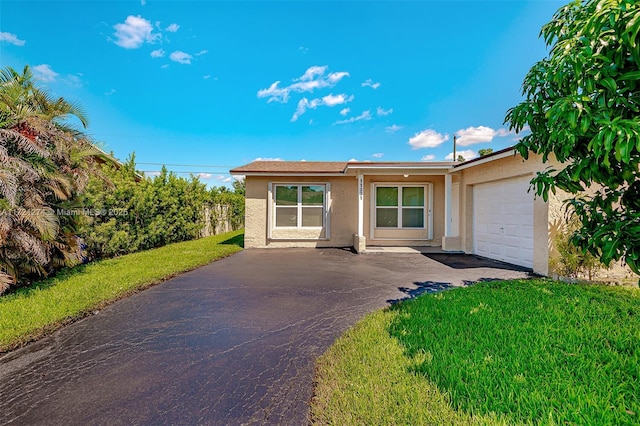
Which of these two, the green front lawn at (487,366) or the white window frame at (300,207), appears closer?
the green front lawn at (487,366)

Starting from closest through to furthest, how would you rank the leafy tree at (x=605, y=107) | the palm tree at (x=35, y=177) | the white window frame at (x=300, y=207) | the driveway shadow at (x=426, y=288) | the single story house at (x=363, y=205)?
the leafy tree at (x=605, y=107) < the palm tree at (x=35, y=177) < the driveway shadow at (x=426, y=288) < the single story house at (x=363, y=205) < the white window frame at (x=300, y=207)

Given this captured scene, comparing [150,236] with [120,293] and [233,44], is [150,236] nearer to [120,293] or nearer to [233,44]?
[120,293]

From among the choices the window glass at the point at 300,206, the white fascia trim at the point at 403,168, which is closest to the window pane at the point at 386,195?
the white fascia trim at the point at 403,168

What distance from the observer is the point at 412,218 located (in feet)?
40.1

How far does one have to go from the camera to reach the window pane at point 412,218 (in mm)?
12164

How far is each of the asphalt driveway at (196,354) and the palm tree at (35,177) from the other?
2.41 m

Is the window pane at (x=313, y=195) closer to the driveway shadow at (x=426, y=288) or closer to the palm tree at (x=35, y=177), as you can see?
the driveway shadow at (x=426, y=288)

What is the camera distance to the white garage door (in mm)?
7650

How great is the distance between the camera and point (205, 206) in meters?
15.8

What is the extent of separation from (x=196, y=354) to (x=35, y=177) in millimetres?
5429

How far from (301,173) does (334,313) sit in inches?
305

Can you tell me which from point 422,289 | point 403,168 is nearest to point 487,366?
point 422,289

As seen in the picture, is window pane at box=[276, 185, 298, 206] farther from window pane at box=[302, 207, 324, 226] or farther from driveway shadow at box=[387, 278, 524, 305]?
driveway shadow at box=[387, 278, 524, 305]

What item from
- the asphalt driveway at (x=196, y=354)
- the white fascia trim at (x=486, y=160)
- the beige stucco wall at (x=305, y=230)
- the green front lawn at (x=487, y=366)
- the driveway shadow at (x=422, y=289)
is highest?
the white fascia trim at (x=486, y=160)
